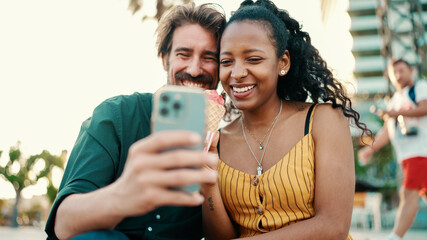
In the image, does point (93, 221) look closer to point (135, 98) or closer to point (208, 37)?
point (135, 98)

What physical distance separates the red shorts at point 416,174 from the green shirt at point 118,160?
4.13 m

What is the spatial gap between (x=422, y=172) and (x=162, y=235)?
4.60 m

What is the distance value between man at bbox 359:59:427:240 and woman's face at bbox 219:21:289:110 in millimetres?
3491

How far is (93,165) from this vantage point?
2141 millimetres

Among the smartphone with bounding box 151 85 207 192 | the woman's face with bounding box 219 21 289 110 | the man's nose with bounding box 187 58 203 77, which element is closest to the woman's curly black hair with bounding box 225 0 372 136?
the woman's face with bounding box 219 21 289 110

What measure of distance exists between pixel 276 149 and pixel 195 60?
0.92 meters

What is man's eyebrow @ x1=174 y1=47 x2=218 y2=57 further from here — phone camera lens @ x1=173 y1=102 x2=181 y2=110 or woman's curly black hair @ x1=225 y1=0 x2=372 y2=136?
phone camera lens @ x1=173 y1=102 x2=181 y2=110

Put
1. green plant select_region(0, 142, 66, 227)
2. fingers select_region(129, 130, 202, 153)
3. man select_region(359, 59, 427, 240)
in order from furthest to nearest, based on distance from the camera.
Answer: green plant select_region(0, 142, 66, 227) → man select_region(359, 59, 427, 240) → fingers select_region(129, 130, 202, 153)

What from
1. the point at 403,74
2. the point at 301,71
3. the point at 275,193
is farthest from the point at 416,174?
the point at 275,193

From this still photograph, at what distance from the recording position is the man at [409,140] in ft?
18.3

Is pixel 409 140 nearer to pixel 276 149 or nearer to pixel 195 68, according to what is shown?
pixel 276 149

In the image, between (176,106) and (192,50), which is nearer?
(176,106)

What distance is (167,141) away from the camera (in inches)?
42.3

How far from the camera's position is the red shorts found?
5664 mm
